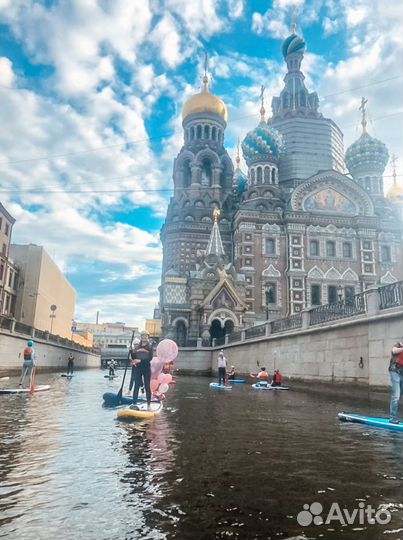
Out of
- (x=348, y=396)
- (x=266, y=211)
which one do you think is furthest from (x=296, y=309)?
(x=348, y=396)

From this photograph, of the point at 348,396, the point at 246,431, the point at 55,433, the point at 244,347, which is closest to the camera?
the point at 55,433

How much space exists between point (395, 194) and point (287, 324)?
136ft

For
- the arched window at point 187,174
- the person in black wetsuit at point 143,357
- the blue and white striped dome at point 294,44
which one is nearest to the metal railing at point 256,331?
the person in black wetsuit at point 143,357

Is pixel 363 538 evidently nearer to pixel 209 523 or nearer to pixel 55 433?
pixel 209 523

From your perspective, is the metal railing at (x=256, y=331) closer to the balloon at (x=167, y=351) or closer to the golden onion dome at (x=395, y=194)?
the balloon at (x=167, y=351)

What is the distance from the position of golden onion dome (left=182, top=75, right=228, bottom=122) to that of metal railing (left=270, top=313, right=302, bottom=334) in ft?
133

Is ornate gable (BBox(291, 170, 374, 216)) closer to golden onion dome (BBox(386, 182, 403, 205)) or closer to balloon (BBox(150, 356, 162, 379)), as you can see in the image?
golden onion dome (BBox(386, 182, 403, 205))

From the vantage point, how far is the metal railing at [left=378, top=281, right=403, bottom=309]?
13.1m

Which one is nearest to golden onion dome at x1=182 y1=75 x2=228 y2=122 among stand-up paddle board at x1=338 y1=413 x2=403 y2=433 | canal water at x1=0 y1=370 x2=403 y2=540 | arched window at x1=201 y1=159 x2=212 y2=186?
arched window at x1=201 y1=159 x2=212 y2=186

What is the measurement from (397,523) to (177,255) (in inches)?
1904

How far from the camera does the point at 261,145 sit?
1998 inches

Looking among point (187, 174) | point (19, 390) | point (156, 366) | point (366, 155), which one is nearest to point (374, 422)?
point (156, 366)

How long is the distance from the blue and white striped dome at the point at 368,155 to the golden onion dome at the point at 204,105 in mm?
17709

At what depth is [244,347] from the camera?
2984 centimetres
